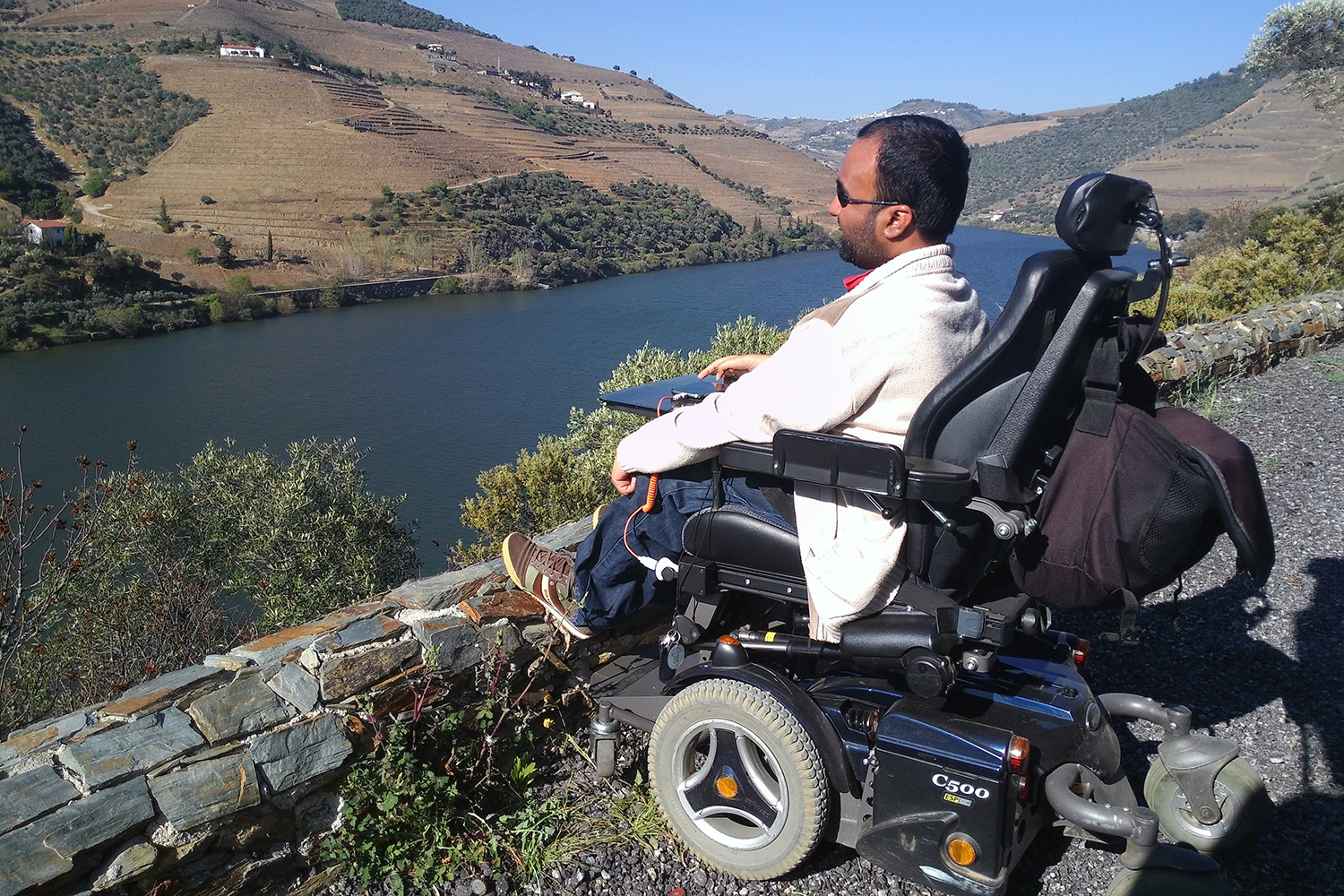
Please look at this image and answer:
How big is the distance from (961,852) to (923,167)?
1590 mm

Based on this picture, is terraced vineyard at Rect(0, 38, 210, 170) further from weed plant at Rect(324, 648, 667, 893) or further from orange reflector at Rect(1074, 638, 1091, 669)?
orange reflector at Rect(1074, 638, 1091, 669)

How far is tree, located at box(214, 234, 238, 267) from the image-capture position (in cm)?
5070

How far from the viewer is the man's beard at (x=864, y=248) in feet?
7.26

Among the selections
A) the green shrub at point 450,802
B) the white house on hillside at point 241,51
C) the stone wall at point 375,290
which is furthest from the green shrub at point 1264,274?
the white house on hillside at point 241,51

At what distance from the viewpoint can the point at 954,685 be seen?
2.23m

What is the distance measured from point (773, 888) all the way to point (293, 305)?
50.2m

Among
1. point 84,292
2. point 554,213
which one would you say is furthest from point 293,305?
point 554,213

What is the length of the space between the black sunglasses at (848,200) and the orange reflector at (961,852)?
150 centimetres

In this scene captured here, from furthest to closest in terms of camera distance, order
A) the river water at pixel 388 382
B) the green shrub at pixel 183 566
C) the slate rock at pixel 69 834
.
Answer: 1. the river water at pixel 388 382
2. the green shrub at pixel 183 566
3. the slate rock at pixel 69 834

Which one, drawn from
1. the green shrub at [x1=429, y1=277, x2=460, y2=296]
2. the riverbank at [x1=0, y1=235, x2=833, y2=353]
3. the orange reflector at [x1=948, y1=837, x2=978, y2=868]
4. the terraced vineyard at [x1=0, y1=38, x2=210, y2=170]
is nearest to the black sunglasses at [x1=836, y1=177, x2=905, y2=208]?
the orange reflector at [x1=948, y1=837, x2=978, y2=868]

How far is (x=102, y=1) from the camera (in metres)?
109

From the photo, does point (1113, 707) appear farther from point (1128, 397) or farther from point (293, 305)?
point (293, 305)

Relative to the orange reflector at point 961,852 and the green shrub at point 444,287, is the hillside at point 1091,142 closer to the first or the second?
the green shrub at point 444,287

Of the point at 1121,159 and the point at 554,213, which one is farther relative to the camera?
the point at 554,213
